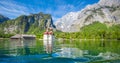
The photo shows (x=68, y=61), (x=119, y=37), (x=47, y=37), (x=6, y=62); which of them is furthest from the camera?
(x=119, y=37)

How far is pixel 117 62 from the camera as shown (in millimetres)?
32781

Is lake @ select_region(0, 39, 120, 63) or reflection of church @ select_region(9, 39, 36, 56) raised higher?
reflection of church @ select_region(9, 39, 36, 56)

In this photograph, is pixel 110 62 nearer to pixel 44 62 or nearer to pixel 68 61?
pixel 68 61

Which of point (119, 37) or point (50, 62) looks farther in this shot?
point (119, 37)

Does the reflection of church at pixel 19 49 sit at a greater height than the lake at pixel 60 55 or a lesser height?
greater

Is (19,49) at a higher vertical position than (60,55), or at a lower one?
higher

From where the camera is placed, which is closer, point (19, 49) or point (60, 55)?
point (60, 55)

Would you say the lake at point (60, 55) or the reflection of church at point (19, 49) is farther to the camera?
the reflection of church at point (19, 49)

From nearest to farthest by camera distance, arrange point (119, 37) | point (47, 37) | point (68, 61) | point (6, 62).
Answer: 1. point (6, 62)
2. point (68, 61)
3. point (47, 37)
4. point (119, 37)

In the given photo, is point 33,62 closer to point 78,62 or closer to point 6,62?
point 6,62

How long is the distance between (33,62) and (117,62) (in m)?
13.1

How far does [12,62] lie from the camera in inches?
1278

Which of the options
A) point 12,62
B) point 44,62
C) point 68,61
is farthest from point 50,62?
point 12,62

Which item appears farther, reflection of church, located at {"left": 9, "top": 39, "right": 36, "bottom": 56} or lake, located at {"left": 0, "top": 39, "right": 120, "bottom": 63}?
reflection of church, located at {"left": 9, "top": 39, "right": 36, "bottom": 56}
